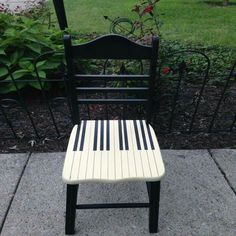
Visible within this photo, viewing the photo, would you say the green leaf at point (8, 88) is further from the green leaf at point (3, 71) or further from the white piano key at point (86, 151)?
the white piano key at point (86, 151)

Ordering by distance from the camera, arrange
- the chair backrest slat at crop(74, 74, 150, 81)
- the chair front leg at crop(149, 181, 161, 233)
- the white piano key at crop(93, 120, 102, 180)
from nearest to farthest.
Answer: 1. the white piano key at crop(93, 120, 102, 180)
2. the chair front leg at crop(149, 181, 161, 233)
3. the chair backrest slat at crop(74, 74, 150, 81)

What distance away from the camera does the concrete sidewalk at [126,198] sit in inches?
83.0

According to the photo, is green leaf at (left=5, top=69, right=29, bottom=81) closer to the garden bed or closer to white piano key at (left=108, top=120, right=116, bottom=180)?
the garden bed

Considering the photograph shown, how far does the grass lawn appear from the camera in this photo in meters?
6.16

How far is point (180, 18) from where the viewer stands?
751cm

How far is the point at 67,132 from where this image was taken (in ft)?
10.1

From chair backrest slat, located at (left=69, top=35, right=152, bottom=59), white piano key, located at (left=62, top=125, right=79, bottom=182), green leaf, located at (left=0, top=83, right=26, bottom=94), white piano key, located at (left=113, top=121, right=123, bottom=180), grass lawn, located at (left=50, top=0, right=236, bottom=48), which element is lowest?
grass lawn, located at (left=50, top=0, right=236, bottom=48)

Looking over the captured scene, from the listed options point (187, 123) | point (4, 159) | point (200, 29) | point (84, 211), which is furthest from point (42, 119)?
point (200, 29)

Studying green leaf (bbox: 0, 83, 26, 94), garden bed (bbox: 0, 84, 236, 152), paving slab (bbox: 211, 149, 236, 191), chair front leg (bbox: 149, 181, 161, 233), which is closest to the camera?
chair front leg (bbox: 149, 181, 161, 233)

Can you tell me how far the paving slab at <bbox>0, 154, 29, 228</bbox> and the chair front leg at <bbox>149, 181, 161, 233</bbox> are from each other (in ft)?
3.55

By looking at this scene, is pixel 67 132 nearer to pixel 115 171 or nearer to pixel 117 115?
pixel 117 115

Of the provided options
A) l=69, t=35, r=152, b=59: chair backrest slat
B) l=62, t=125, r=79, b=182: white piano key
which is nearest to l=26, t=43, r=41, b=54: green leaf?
l=69, t=35, r=152, b=59: chair backrest slat

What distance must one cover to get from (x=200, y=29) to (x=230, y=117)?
156 inches

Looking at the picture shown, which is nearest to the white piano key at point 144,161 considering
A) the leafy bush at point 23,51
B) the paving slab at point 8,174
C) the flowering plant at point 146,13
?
the paving slab at point 8,174
